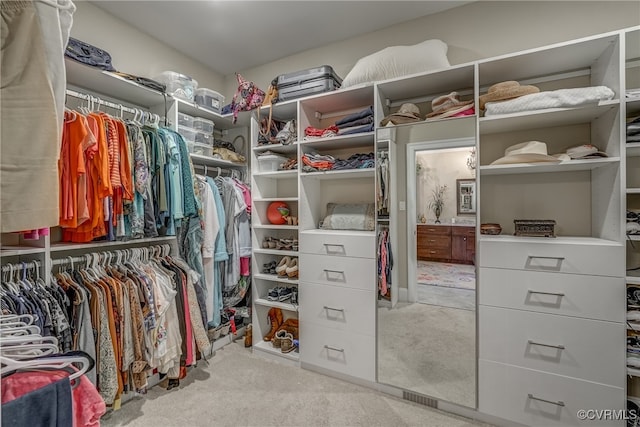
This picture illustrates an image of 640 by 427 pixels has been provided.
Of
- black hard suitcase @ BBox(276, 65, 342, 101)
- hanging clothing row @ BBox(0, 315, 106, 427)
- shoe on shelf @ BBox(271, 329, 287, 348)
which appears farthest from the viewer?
shoe on shelf @ BBox(271, 329, 287, 348)

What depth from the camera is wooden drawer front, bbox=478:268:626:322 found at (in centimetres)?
154

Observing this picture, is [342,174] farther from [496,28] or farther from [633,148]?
[633,148]

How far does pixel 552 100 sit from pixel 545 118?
0.13 m

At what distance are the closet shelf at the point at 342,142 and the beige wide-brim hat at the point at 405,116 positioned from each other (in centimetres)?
15

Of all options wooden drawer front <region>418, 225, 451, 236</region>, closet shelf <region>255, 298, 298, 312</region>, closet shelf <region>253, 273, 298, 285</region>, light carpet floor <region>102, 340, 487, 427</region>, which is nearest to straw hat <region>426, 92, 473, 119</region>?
wooden drawer front <region>418, 225, 451, 236</region>

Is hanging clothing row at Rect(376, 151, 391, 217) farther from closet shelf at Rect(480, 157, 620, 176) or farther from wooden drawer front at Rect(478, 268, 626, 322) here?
wooden drawer front at Rect(478, 268, 626, 322)

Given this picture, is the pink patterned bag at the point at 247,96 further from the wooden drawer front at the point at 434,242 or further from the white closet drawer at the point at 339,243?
the wooden drawer front at the point at 434,242

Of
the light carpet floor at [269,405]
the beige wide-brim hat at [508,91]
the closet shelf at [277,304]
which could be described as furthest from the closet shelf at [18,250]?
the beige wide-brim hat at [508,91]

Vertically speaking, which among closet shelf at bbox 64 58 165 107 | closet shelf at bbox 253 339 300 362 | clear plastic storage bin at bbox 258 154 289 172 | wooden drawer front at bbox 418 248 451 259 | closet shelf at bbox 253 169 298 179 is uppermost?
closet shelf at bbox 64 58 165 107

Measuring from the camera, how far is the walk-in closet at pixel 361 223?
5.33ft

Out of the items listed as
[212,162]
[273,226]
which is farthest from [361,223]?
[212,162]

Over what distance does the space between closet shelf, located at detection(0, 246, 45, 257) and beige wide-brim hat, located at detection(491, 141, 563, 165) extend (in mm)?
2674

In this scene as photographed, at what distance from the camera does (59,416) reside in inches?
27.4

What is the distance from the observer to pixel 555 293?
165 cm
